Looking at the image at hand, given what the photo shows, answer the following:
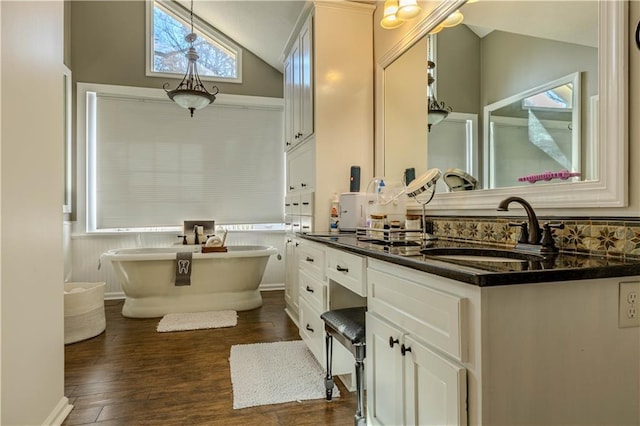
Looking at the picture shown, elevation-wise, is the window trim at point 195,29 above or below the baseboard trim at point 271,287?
above

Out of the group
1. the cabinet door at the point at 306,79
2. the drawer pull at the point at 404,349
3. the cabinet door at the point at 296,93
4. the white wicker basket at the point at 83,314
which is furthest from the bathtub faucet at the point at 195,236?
the drawer pull at the point at 404,349

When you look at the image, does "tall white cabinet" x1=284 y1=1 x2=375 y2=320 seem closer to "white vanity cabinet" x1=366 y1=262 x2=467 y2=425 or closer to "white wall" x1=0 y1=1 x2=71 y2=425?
"white vanity cabinet" x1=366 y1=262 x2=467 y2=425

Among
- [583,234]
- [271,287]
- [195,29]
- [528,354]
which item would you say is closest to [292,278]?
[271,287]

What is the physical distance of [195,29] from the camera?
4.86 m

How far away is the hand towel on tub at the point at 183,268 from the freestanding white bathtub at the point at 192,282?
5 cm

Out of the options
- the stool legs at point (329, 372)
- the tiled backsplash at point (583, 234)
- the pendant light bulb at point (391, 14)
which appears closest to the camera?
the tiled backsplash at point (583, 234)

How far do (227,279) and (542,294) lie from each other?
10.8ft

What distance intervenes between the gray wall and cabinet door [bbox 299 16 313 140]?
2302mm

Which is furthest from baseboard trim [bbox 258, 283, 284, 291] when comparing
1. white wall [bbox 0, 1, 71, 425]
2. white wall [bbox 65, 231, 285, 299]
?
white wall [bbox 0, 1, 71, 425]

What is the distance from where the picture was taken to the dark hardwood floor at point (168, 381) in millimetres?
1845

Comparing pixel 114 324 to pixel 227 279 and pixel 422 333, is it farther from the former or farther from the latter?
pixel 422 333

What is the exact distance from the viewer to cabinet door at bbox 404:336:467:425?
96 cm

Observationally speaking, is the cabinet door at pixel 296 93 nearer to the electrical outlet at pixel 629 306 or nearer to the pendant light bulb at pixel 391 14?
the pendant light bulb at pixel 391 14

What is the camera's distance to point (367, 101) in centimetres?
298
